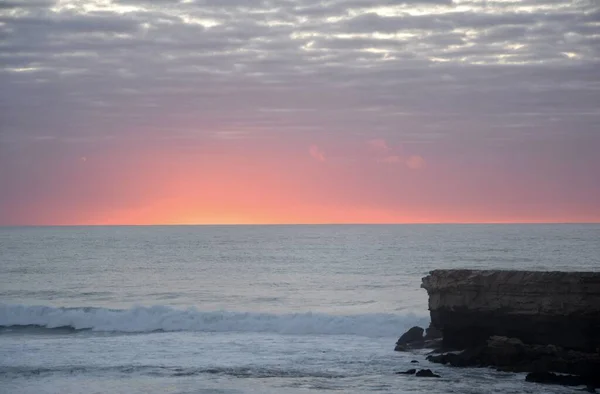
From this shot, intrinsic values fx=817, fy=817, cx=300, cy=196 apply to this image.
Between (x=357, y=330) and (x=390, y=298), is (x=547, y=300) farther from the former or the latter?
(x=390, y=298)

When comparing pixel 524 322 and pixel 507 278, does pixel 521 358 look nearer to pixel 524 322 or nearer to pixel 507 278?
pixel 524 322

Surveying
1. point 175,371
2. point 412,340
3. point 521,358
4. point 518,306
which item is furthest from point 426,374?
point 175,371

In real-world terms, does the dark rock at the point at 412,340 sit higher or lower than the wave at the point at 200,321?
higher

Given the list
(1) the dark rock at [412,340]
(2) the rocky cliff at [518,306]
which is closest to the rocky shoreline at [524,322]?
(2) the rocky cliff at [518,306]

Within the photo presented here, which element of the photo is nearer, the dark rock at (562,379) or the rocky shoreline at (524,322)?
the dark rock at (562,379)

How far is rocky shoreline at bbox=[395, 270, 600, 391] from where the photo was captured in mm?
25891

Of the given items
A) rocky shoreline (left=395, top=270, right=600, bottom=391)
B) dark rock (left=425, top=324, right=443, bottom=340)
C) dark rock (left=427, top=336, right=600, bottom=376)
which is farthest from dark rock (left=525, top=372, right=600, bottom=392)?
dark rock (left=425, top=324, right=443, bottom=340)

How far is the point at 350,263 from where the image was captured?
8269cm

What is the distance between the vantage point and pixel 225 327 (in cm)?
4144

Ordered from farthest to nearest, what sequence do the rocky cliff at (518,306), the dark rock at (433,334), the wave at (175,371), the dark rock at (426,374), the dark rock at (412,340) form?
the dark rock at (433,334)
the dark rock at (412,340)
the wave at (175,371)
the rocky cliff at (518,306)
the dark rock at (426,374)

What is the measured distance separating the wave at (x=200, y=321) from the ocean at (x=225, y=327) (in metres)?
0.09

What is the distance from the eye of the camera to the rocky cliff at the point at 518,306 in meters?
26.4

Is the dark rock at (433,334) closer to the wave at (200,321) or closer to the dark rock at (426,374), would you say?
the wave at (200,321)

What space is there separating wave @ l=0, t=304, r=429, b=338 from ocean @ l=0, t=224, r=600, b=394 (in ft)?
0.29
